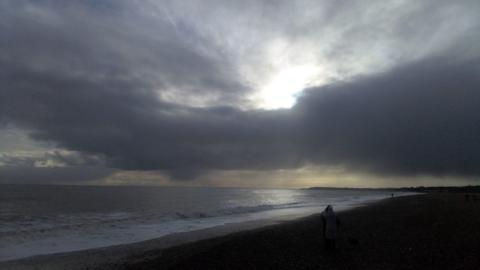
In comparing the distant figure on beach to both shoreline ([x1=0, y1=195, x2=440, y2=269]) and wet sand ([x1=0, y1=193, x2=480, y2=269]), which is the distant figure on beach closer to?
wet sand ([x1=0, y1=193, x2=480, y2=269])

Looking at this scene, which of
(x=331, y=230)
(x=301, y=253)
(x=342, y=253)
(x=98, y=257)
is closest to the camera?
(x=342, y=253)

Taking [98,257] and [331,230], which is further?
[98,257]

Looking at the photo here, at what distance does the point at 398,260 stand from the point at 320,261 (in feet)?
9.11

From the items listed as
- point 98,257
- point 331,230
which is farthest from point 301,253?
point 98,257

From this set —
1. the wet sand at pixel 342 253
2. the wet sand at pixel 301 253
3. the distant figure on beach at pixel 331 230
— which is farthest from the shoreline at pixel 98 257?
the distant figure on beach at pixel 331 230

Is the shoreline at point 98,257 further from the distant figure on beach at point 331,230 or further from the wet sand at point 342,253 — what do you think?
the distant figure on beach at point 331,230

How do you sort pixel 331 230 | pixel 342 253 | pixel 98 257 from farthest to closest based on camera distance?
1. pixel 98 257
2. pixel 331 230
3. pixel 342 253

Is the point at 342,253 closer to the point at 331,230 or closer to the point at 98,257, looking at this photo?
the point at 331,230

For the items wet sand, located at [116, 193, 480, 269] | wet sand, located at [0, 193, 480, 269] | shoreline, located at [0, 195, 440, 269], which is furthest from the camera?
shoreline, located at [0, 195, 440, 269]

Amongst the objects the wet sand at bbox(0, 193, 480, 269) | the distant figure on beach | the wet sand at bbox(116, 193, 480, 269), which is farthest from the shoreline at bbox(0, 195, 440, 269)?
the distant figure on beach

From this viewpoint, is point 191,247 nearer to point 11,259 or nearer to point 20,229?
point 11,259

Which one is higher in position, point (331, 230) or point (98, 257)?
point (331, 230)

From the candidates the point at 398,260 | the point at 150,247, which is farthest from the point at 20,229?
the point at 398,260

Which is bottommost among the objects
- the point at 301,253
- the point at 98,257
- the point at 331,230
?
the point at 98,257
